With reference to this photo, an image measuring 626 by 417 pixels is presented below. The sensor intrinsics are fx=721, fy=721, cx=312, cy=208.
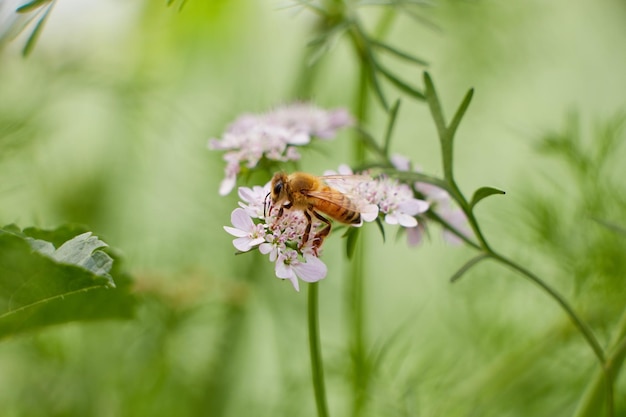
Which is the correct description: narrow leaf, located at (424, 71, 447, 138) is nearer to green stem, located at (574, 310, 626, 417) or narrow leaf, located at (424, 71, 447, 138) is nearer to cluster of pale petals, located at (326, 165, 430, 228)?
cluster of pale petals, located at (326, 165, 430, 228)

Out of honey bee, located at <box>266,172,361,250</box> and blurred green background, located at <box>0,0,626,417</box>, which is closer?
honey bee, located at <box>266,172,361,250</box>

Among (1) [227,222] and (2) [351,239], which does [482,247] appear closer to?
(2) [351,239]

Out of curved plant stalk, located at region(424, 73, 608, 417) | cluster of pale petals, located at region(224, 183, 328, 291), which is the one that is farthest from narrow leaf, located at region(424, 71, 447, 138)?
cluster of pale petals, located at region(224, 183, 328, 291)

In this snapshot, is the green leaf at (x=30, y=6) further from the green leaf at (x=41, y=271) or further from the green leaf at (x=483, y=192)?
the green leaf at (x=483, y=192)

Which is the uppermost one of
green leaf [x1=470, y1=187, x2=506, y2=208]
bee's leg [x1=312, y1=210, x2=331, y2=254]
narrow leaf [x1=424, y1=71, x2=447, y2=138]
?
narrow leaf [x1=424, y1=71, x2=447, y2=138]

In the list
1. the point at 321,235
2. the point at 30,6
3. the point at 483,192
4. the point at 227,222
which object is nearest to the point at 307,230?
the point at 321,235

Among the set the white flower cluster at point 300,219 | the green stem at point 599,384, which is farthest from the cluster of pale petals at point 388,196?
the green stem at point 599,384
